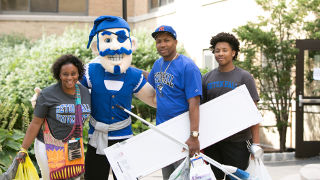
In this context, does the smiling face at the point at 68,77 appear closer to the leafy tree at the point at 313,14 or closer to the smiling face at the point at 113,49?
the smiling face at the point at 113,49

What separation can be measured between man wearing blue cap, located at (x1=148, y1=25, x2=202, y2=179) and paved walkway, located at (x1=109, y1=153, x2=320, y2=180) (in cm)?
317

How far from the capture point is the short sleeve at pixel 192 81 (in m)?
3.81

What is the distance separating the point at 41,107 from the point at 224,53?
5.58ft

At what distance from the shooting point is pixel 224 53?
4.09 metres

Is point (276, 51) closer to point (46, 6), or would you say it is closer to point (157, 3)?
point (157, 3)

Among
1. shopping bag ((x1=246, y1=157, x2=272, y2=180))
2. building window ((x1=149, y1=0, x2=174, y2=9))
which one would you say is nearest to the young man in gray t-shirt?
shopping bag ((x1=246, y1=157, x2=272, y2=180))

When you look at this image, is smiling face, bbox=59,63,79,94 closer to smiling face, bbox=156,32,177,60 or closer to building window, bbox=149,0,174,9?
smiling face, bbox=156,32,177,60

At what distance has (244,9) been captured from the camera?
10.9m

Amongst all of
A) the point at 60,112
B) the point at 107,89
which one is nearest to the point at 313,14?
the point at 107,89

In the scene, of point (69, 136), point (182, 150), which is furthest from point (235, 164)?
point (69, 136)

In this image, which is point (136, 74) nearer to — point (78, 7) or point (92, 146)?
point (92, 146)

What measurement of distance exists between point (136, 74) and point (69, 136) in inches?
38.3

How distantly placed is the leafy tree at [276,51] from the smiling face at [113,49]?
14.7ft

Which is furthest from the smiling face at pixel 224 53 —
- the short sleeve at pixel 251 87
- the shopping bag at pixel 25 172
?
the shopping bag at pixel 25 172
